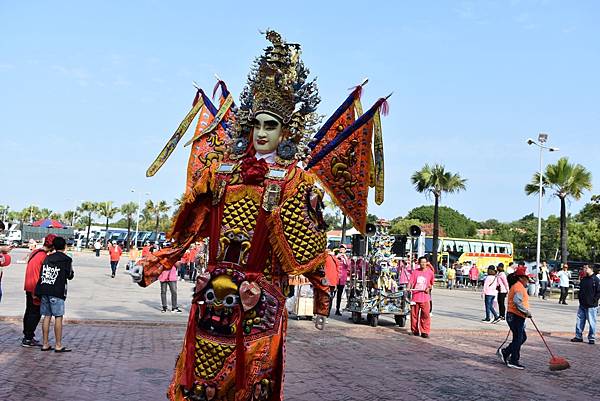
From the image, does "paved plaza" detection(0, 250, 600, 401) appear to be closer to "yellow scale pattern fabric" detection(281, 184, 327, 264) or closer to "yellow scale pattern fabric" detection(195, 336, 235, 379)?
"yellow scale pattern fabric" detection(195, 336, 235, 379)

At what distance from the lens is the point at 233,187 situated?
4492 millimetres

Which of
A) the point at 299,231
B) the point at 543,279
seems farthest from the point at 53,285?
the point at 543,279

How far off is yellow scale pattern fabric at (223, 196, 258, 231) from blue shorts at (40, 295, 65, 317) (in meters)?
5.42

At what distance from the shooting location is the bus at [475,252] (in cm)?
4600

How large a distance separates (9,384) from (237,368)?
409cm

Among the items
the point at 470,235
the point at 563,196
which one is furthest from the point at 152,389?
the point at 470,235

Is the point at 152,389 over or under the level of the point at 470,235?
under

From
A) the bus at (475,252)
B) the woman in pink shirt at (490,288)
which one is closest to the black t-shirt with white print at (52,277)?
the woman in pink shirt at (490,288)

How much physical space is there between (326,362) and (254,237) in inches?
226

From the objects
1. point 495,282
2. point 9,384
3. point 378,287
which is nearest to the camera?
point 9,384

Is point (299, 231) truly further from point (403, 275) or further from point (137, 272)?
point (403, 275)

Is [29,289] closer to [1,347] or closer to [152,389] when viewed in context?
[1,347]

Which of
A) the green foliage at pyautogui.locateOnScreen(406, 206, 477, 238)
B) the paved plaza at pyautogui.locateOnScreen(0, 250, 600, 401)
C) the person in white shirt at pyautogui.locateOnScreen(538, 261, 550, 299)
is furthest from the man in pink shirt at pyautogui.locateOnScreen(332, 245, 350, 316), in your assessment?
the green foliage at pyautogui.locateOnScreen(406, 206, 477, 238)

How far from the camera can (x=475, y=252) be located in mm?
50219
